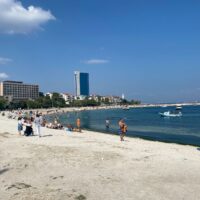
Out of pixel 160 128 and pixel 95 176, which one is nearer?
pixel 95 176

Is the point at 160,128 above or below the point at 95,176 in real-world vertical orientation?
below

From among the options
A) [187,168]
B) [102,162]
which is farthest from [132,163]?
[187,168]

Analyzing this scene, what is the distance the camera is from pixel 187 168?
1297 cm

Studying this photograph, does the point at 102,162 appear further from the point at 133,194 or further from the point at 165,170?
the point at 133,194

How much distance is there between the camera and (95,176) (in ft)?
37.0

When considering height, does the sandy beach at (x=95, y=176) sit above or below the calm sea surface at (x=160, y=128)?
above

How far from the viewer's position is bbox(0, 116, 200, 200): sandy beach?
366 inches

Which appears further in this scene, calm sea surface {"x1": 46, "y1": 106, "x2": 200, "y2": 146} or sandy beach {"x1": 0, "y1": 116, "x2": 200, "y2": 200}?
calm sea surface {"x1": 46, "y1": 106, "x2": 200, "y2": 146}

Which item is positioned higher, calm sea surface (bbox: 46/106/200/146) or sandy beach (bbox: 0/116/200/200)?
sandy beach (bbox: 0/116/200/200)

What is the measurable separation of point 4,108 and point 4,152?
15559 cm

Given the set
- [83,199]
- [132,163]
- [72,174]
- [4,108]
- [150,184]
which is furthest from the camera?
[4,108]

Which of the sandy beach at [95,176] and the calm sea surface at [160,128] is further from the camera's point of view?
the calm sea surface at [160,128]

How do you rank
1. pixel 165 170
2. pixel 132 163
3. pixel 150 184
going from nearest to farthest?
pixel 150 184 → pixel 165 170 → pixel 132 163

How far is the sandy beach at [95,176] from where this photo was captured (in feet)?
30.5
